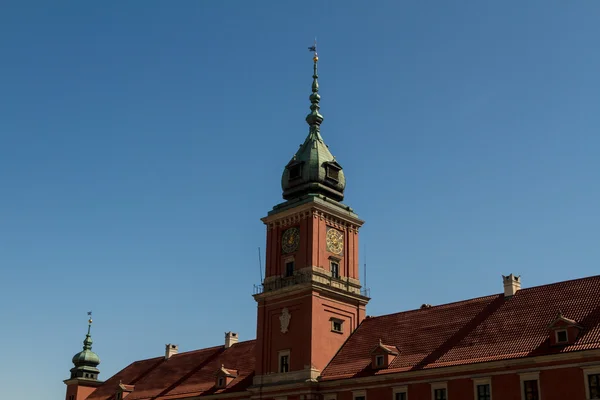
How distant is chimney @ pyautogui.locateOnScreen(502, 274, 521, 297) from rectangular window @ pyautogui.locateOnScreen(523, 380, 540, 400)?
7296 mm

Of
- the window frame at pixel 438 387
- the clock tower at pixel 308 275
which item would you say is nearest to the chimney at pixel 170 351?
the clock tower at pixel 308 275

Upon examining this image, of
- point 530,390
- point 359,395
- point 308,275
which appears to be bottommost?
point 530,390

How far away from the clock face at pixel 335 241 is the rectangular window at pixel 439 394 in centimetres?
1333

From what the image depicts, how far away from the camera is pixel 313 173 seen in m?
51.5

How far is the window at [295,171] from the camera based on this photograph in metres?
52.2

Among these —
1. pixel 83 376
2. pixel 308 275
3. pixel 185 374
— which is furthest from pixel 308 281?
pixel 83 376

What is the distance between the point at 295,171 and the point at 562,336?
22597 mm

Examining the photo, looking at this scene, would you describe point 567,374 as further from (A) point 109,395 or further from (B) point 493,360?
(A) point 109,395

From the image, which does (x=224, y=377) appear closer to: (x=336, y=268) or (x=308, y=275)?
Answer: (x=308, y=275)

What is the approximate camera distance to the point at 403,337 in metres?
44.4

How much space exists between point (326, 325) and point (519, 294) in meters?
11.9

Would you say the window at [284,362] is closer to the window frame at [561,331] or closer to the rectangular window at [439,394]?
the rectangular window at [439,394]

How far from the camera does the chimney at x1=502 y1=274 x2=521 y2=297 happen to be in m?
42.0

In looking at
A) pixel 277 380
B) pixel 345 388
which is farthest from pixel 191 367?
pixel 345 388
